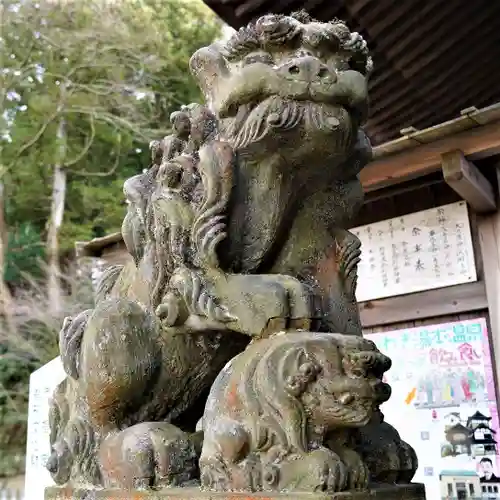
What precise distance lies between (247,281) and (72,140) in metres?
8.07

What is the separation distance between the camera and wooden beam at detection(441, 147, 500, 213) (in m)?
2.18

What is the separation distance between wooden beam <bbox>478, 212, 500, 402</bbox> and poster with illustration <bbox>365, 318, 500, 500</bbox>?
4 centimetres

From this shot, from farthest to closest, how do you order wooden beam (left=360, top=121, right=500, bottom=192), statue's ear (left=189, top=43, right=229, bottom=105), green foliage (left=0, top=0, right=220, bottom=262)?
green foliage (left=0, top=0, right=220, bottom=262), wooden beam (left=360, top=121, right=500, bottom=192), statue's ear (left=189, top=43, right=229, bottom=105)

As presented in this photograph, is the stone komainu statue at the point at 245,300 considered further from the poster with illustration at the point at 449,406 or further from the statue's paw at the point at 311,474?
the poster with illustration at the point at 449,406

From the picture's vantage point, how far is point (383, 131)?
3.12 metres

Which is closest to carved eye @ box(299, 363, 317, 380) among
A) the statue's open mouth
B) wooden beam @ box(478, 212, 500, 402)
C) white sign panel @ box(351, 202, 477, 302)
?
the statue's open mouth

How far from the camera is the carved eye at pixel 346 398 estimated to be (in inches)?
34.7

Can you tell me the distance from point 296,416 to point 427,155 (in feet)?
5.19

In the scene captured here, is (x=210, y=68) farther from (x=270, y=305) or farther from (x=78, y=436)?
(x=78, y=436)

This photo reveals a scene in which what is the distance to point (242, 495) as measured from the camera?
868 millimetres

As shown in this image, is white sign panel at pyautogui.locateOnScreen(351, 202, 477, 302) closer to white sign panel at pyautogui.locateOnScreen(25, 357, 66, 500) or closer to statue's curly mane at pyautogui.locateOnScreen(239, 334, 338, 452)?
white sign panel at pyautogui.locateOnScreen(25, 357, 66, 500)

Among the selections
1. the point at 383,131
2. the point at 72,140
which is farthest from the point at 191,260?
the point at 72,140

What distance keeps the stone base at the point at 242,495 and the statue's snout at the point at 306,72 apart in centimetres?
67

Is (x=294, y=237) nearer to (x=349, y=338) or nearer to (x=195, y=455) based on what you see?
(x=349, y=338)
